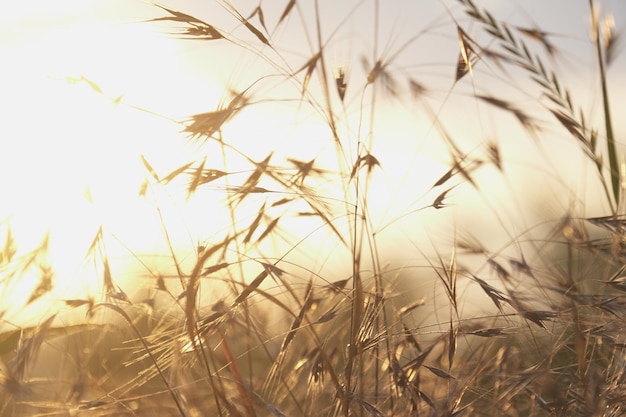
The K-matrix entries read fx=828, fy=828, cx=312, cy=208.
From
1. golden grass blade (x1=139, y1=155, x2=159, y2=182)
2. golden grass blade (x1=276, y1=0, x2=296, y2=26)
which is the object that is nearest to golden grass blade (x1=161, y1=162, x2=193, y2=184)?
golden grass blade (x1=139, y1=155, x2=159, y2=182)

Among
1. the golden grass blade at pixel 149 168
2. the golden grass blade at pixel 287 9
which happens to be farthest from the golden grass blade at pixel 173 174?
the golden grass blade at pixel 287 9

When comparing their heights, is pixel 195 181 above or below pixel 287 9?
below

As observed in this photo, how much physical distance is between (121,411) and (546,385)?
2.44ft

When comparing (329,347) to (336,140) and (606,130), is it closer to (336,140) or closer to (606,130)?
(336,140)

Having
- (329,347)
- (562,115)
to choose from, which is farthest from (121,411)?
(562,115)

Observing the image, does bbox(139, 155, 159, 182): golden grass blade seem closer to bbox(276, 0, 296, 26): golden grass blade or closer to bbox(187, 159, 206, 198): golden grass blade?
bbox(187, 159, 206, 198): golden grass blade

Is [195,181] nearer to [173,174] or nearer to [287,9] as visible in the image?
[173,174]

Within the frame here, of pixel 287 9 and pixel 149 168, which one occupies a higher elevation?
pixel 287 9

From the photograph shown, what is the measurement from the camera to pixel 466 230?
182cm

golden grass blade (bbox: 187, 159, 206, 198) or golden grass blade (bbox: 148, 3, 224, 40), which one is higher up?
golden grass blade (bbox: 148, 3, 224, 40)

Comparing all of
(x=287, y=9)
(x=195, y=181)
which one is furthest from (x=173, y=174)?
(x=287, y=9)

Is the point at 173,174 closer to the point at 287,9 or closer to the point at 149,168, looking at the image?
the point at 149,168

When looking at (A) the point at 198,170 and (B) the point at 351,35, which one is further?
(B) the point at 351,35

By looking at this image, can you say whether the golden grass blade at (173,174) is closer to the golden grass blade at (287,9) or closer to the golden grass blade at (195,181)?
the golden grass blade at (195,181)
